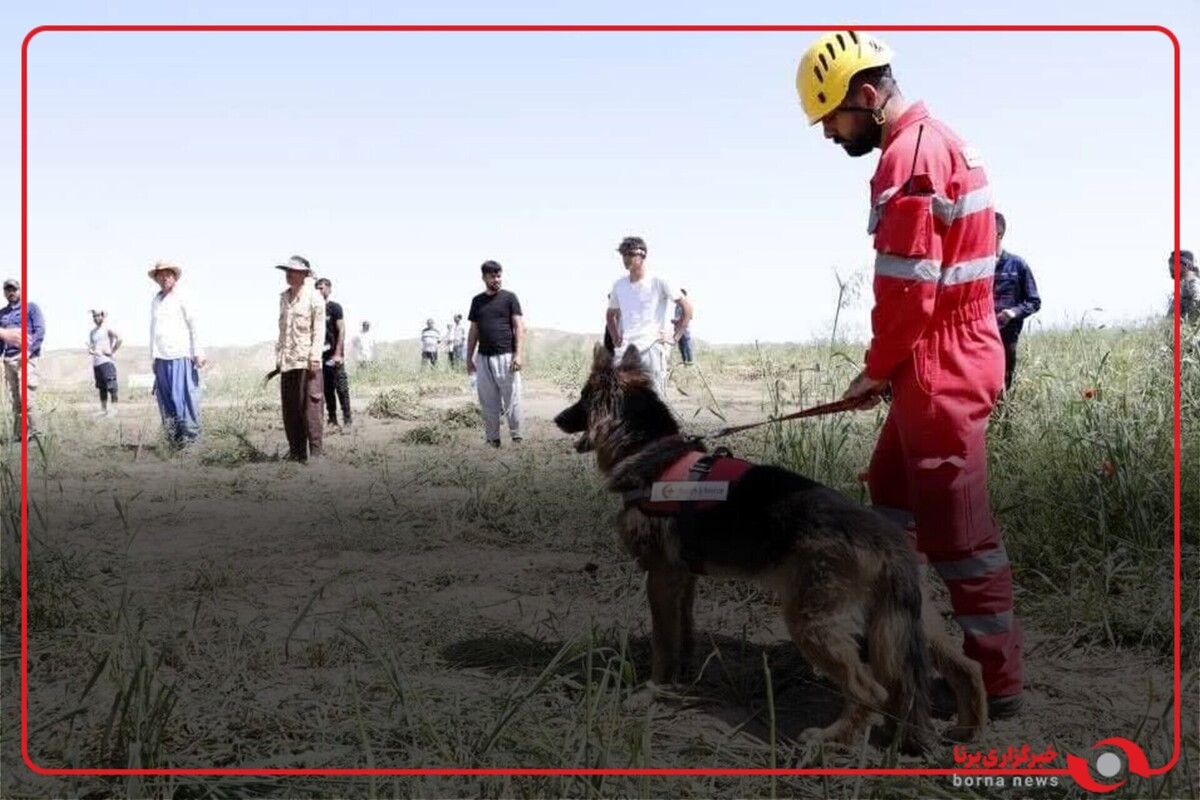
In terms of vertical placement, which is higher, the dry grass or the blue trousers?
the blue trousers

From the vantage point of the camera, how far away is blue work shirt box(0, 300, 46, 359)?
34.1ft

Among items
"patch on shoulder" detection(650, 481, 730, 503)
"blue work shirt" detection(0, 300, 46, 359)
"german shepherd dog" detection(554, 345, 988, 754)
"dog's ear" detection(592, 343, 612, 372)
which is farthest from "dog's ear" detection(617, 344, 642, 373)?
"blue work shirt" detection(0, 300, 46, 359)

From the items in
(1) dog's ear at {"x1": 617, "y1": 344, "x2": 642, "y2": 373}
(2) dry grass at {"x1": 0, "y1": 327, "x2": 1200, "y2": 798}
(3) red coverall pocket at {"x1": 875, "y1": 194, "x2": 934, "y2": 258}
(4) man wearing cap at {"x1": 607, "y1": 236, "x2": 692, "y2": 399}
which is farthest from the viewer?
(4) man wearing cap at {"x1": 607, "y1": 236, "x2": 692, "y2": 399}

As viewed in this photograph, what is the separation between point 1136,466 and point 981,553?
7.25 feet

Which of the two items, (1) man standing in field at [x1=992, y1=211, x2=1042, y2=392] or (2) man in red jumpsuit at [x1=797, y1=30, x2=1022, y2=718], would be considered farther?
(1) man standing in field at [x1=992, y1=211, x2=1042, y2=392]

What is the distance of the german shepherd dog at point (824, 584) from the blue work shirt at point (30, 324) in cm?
950

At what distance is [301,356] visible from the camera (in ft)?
29.4

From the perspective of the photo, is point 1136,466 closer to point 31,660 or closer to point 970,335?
point 970,335

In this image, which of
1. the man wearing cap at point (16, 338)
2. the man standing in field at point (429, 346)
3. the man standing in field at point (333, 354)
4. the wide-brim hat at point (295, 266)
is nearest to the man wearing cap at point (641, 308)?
the wide-brim hat at point (295, 266)

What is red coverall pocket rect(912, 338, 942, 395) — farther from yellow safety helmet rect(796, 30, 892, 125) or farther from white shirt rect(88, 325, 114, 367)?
white shirt rect(88, 325, 114, 367)

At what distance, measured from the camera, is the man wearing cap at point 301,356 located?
8.91 meters

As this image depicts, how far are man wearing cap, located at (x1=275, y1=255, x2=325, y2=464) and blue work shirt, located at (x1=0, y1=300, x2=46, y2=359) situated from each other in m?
3.47

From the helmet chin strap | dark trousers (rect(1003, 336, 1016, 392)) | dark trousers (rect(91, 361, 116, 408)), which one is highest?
the helmet chin strap

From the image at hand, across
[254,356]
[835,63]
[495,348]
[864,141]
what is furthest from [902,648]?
[254,356]
